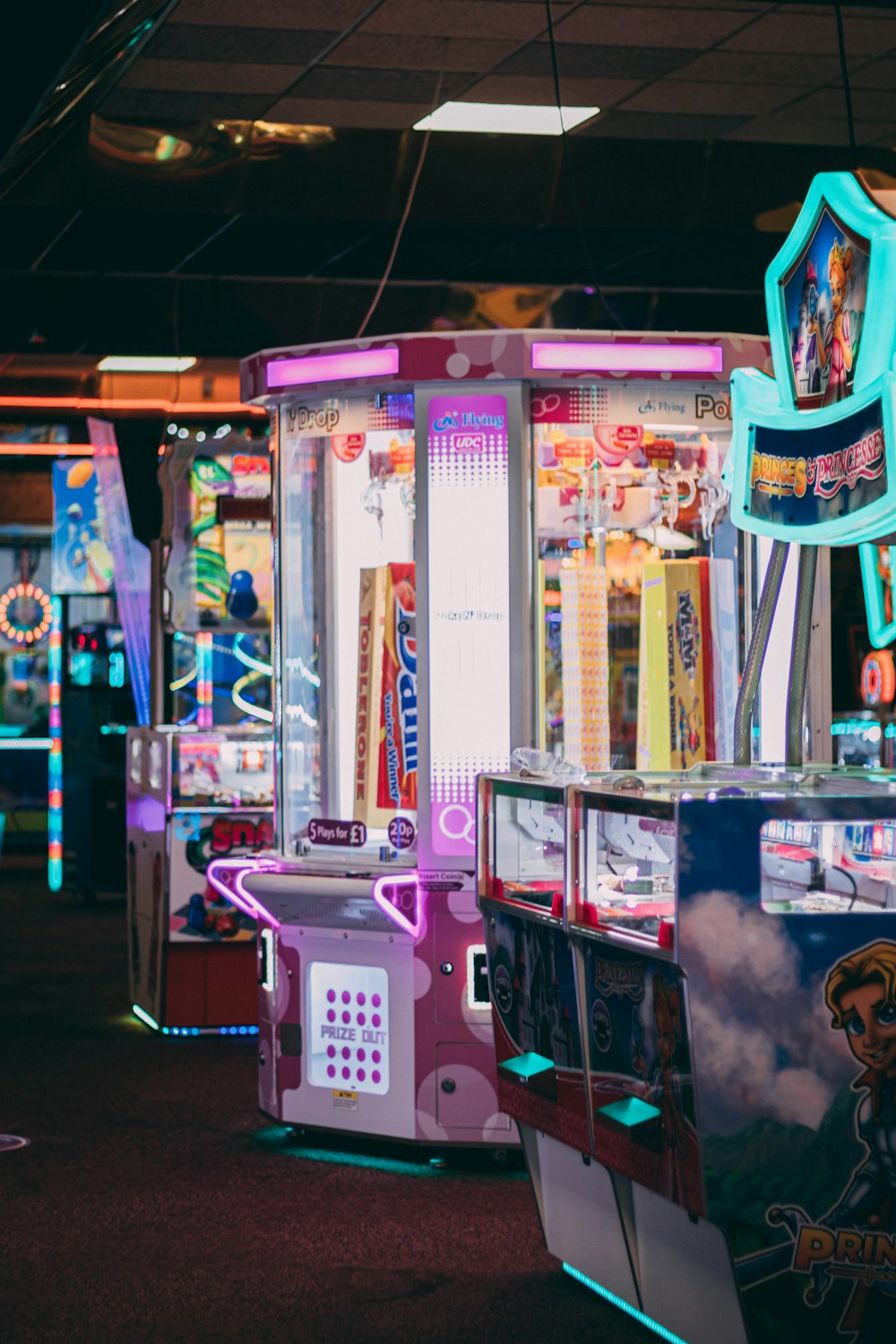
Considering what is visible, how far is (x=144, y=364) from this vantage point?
10.4m

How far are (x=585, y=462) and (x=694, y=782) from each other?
1.64 metres

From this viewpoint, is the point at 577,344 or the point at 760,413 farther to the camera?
the point at 577,344

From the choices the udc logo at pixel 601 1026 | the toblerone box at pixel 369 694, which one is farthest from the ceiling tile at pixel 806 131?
the udc logo at pixel 601 1026

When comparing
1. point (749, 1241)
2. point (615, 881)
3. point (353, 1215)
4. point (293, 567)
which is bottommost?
point (353, 1215)

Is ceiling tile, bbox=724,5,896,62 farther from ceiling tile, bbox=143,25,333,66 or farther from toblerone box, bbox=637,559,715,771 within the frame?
toblerone box, bbox=637,559,715,771

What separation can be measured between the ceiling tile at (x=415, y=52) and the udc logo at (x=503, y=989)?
4.52 m

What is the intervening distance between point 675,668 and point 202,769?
2030mm

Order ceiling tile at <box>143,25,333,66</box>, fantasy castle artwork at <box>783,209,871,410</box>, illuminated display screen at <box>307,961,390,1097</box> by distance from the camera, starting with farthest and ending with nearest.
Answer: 1. ceiling tile at <box>143,25,333,66</box>
2. illuminated display screen at <box>307,961,390,1097</box>
3. fantasy castle artwork at <box>783,209,871,410</box>

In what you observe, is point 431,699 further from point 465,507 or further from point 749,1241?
point 749,1241

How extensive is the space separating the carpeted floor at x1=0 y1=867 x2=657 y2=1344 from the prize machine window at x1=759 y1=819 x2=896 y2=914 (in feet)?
3.03

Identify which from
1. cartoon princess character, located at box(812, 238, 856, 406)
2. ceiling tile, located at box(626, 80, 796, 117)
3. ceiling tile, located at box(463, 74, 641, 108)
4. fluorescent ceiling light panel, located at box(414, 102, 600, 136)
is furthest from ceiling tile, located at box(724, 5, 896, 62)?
cartoon princess character, located at box(812, 238, 856, 406)

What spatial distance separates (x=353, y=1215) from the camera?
13.3 feet

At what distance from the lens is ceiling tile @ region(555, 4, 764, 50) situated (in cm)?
668

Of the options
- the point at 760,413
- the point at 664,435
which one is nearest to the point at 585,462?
the point at 664,435
